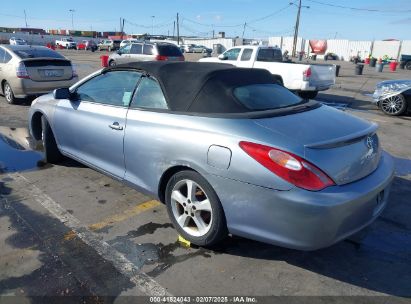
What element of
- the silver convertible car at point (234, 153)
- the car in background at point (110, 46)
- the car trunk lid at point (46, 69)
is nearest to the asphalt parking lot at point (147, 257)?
the silver convertible car at point (234, 153)

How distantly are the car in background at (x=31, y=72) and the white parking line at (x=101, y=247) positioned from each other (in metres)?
5.46

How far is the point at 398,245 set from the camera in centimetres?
343

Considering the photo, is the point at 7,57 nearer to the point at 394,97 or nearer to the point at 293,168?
the point at 293,168

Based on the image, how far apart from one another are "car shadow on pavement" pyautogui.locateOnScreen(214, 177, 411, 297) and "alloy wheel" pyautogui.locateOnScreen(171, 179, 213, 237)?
0.89ft

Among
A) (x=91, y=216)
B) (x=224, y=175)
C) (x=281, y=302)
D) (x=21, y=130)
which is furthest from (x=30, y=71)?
(x=281, y=302)

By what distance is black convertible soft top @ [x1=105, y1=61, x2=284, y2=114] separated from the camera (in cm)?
328

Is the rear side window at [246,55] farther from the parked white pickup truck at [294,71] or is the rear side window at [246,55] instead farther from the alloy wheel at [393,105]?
the alloy wheel at [393,105]

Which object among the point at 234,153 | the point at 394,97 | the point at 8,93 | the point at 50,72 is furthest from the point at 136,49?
the point at 234,153

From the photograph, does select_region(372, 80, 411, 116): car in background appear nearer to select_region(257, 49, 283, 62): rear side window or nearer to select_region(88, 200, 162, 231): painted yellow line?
select_region(257, 49, 283, 62): rear side window

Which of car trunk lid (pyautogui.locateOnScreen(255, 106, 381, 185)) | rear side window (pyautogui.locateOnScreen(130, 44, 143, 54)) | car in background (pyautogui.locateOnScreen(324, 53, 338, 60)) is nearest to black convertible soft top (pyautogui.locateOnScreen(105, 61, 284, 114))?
car trunk lid (pyautogui.locateOnScreen(255, 106, 381, 185))

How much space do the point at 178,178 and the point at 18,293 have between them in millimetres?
1501

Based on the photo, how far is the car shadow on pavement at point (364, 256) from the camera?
2.92 meters

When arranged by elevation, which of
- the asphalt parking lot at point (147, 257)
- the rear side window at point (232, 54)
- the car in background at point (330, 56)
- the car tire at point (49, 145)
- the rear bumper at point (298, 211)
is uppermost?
the rear side window at point (232, 54)

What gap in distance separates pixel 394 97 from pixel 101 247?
9565mm
